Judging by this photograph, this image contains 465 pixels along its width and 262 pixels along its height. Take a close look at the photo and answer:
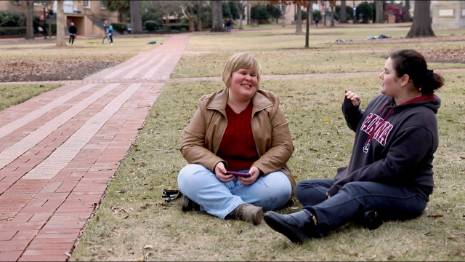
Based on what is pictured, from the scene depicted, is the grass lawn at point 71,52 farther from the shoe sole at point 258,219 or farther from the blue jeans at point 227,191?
the shoe sole at point 258,219

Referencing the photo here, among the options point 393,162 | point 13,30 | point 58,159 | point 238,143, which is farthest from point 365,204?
point 13,30

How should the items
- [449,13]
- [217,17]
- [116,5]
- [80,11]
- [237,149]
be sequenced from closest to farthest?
1. [237,149]
2. [449,13]
3. [217,17]
4. [80,11]
5. [116,5]

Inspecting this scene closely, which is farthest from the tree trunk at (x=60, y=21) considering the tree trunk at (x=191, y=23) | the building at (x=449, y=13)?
the tree trunk at (x=191, y=23)

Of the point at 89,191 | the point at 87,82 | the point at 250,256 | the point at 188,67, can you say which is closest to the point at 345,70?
the point at 188,67

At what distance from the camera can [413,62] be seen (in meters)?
4.11

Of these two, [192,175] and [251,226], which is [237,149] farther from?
[251,226]

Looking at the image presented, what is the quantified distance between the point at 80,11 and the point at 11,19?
→ 31.2 feet

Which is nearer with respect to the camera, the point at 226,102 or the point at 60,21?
the point at 226,102

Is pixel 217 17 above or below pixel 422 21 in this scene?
above

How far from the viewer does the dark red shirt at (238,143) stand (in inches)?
183

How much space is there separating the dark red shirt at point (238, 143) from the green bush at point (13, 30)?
51.5 m

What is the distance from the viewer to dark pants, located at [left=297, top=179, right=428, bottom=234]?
157 inches

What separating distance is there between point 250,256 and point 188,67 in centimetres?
1585

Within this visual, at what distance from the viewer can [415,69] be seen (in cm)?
412
